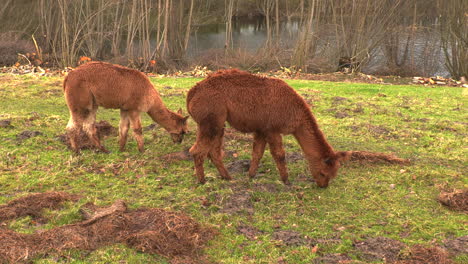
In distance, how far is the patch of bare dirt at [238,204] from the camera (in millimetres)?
6325

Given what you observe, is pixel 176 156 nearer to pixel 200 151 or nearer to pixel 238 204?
pixel 200 151

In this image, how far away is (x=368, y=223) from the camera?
20.0 ft

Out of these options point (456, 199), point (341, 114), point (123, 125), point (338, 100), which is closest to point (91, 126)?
point (123, 125)

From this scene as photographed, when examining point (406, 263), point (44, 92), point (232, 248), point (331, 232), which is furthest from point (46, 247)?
point (44, 92)

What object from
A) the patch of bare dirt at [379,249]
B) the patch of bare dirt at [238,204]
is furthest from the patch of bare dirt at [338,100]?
the patch of bare dirt at [379,249]

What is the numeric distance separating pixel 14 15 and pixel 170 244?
2810 cm

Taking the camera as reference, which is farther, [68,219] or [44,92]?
[44,92]

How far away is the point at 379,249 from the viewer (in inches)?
211

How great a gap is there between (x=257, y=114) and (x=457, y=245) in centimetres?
321

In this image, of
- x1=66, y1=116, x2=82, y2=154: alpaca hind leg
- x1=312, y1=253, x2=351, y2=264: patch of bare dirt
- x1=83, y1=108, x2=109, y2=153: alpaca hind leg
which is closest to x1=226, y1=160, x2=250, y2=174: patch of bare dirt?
x1=83, y1=108, x2=109, y2=153: alpaca hind leg

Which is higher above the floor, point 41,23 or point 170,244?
point 41,23

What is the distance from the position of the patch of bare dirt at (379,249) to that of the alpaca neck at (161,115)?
453 centimetres

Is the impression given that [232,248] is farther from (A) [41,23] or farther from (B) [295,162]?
(A) [41,23]

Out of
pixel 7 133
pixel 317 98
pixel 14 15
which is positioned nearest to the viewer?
pixel 7 133
